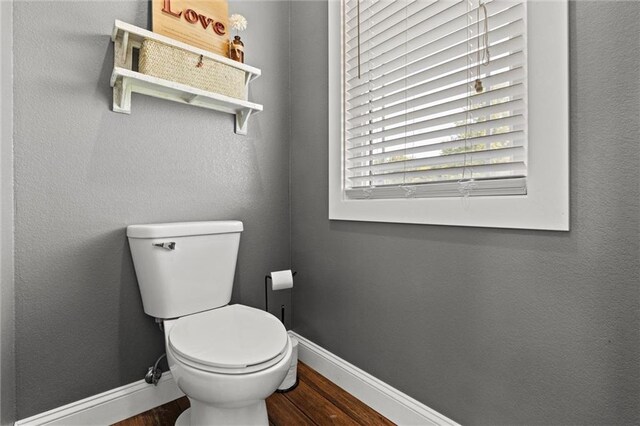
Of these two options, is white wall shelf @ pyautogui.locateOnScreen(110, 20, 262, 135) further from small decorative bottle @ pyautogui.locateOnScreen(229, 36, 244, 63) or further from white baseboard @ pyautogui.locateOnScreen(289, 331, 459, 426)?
white baseboard @ pyautogui.locateOnScreen(289, 331, 459, 426)

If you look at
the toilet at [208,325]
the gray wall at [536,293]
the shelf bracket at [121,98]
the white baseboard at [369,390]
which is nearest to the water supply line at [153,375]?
the toilet at [208,325]

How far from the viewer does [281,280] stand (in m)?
1.62

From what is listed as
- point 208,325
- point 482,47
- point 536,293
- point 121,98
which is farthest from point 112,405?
point 482,47

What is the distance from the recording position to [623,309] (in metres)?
0.82

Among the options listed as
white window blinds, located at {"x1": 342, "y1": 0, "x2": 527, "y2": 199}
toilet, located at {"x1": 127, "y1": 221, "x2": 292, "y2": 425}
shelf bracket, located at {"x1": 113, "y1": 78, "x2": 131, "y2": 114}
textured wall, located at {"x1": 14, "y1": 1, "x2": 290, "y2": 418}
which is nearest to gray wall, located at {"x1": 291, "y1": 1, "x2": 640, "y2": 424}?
white window blinds, located at {"x1": 342, "y1": 0, "x2": 527, "y2": 199}

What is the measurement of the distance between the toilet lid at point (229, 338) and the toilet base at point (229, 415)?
22cm

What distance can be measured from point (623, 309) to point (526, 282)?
0.21 m

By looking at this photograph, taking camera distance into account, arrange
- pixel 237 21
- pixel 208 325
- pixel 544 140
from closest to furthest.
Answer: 1. pixel 544 140
2. pixel 208 325
3. pixel 237 21

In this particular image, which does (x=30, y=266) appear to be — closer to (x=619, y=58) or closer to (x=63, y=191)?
(x=63, y=191)

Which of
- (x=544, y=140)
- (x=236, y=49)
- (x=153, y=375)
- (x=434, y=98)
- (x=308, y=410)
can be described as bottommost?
(x=308, y=410)

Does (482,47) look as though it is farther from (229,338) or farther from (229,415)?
(229,415)

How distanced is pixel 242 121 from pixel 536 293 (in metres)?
1.40

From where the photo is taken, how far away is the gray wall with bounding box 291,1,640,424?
823 millimetres

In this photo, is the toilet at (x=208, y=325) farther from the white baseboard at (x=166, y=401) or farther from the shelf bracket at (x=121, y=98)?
the shelf bracket at (x=121, y=98)
